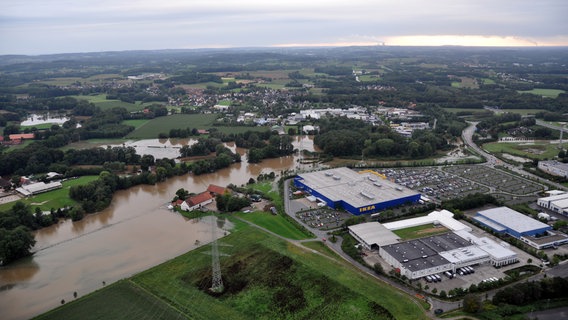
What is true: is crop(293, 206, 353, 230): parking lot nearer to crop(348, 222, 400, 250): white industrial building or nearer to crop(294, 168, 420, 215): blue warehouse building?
crop(294, 168, 420, 215): blue warehouse building

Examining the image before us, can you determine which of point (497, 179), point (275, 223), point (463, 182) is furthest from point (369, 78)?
point (275, 223)

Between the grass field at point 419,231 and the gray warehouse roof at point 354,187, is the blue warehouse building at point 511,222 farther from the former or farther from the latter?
the gray warehouse roof at point 354,187

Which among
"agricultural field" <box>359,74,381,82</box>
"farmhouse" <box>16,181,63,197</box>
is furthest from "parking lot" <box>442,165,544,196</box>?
"agricultural field" <box>359,74,381,82</box>

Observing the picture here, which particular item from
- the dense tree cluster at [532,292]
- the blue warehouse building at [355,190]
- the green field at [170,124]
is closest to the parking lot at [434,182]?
the blue warehouse building at [355,190]

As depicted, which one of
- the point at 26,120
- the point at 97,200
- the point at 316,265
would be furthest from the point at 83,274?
the point at 26,120

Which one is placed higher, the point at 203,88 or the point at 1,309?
the point at 203,88

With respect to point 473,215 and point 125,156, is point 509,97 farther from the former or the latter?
point 125,156
